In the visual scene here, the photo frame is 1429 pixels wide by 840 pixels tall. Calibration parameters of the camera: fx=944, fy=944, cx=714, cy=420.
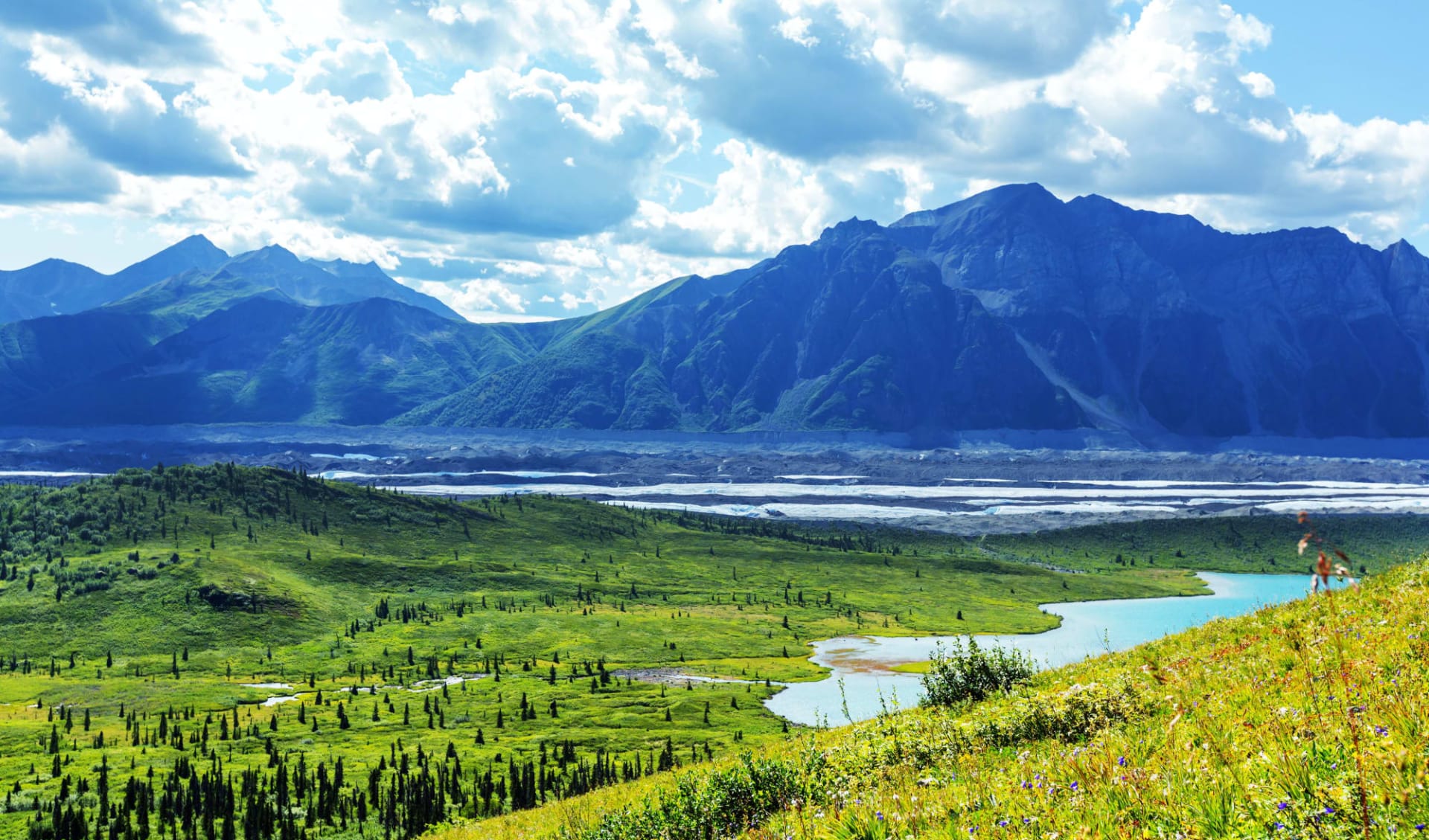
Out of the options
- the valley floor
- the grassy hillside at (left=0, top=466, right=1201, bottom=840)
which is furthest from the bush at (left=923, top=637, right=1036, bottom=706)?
the grassy hillside at (left=0, top=466, right=1201, bottom=840)

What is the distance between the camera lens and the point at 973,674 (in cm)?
2941

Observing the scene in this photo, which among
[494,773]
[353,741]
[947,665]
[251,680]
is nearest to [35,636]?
[251,680]

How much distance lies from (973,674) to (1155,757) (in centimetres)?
1700

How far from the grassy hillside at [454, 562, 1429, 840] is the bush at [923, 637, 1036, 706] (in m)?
1.02

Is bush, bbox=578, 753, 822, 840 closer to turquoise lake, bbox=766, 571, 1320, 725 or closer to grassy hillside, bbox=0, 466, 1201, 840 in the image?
grassy hillside, bbox=0, 466, 1201, 840

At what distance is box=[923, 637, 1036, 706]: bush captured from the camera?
29.0 metres

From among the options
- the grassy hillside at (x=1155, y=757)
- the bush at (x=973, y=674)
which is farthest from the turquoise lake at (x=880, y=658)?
the grassy hillside at (x=1155, y=757)

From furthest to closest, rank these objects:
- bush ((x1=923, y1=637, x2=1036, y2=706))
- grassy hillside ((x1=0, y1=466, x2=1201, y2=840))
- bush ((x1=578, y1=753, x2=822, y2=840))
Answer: grassy hillside ((x1=0, y1=466, x2=1201, y2=840)), bush ((x1=923, y1=637, x2=1036, y2=706)), bush ((x1=578, y1=753, x2=822, y2=840))

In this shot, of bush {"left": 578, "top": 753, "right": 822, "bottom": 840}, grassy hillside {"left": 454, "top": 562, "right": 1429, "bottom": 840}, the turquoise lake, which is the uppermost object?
grassy hillside {"left": 454, "top": 562, "right": 1429, "bottom": 840}

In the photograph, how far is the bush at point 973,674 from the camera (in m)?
29.0

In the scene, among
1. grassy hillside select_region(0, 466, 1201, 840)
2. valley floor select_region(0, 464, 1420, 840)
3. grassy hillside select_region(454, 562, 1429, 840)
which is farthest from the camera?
grassy hillside select_region(0, 466, 1201, 840)

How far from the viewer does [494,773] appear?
→ 92750mm

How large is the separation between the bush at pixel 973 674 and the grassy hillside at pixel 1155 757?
1.02 meters

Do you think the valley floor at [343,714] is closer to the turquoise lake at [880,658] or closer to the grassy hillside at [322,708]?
the grassy hillside at [322,708]
